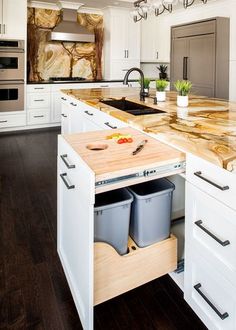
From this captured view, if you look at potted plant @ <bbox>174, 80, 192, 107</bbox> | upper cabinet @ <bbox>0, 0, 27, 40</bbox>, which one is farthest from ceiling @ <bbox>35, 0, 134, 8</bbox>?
potted plant @ <bbox>174, 80, 192, 107</bbox>

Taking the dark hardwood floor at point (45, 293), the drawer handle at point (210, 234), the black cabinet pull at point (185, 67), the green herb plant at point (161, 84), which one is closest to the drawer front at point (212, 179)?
the drawer handle at point (210, 234)

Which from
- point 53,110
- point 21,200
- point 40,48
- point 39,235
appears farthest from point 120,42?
point 39,235

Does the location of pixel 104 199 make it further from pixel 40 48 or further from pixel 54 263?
pixel 40 48

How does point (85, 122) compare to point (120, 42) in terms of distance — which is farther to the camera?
point (120, 42)

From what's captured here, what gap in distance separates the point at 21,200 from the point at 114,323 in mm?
1624

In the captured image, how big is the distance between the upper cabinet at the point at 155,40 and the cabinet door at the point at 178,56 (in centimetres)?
53

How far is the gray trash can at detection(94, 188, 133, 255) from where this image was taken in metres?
1.40

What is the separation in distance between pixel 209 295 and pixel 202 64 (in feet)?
16.2

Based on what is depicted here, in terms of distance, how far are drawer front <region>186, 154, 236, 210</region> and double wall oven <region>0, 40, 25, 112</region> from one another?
14.8 feet

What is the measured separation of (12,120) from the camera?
17.6 feet

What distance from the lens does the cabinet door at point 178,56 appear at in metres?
5.88

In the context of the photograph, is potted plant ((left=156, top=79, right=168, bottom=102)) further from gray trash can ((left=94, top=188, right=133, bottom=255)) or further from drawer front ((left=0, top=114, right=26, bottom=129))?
drawer front ((left=0, top=114, right=26, bottom=129))

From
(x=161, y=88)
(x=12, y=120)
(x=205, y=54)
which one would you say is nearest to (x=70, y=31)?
(x=12, y=120)

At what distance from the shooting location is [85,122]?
305 cm
